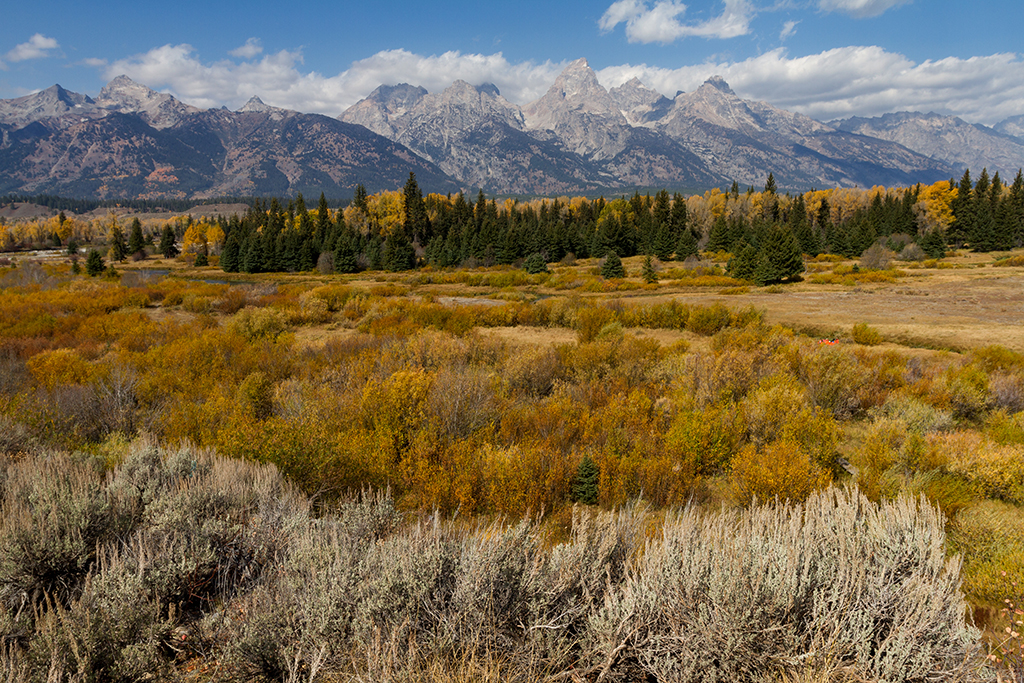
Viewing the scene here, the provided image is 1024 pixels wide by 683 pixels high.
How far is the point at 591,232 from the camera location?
7362 centimetres

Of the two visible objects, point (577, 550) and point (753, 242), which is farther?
point (753, 242)

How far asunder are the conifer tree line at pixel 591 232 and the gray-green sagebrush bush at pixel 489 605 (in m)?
47.0

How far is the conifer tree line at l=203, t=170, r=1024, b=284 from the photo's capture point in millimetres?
58781

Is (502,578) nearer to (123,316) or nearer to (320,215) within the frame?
(123,316)

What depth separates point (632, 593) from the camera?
293 centimetres

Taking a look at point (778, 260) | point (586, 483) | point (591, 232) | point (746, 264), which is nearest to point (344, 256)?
point (591, 232)

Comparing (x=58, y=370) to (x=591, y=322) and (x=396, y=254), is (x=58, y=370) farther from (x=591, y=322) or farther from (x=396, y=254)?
(x=396, y=254)

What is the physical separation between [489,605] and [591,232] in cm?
7439

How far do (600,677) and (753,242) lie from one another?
64.6 metres

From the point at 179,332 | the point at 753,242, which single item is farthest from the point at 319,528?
the point at 753,242

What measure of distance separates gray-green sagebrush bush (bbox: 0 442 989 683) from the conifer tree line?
1849 inches

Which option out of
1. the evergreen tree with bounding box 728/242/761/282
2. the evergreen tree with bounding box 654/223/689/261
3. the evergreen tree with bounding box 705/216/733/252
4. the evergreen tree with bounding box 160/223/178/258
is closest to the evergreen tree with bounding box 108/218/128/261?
the evergreen tree with bounding box 160/223/178/258

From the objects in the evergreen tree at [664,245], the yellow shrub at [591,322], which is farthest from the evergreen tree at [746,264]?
the yellow shrub at [591,322]

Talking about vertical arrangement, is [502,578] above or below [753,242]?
below
